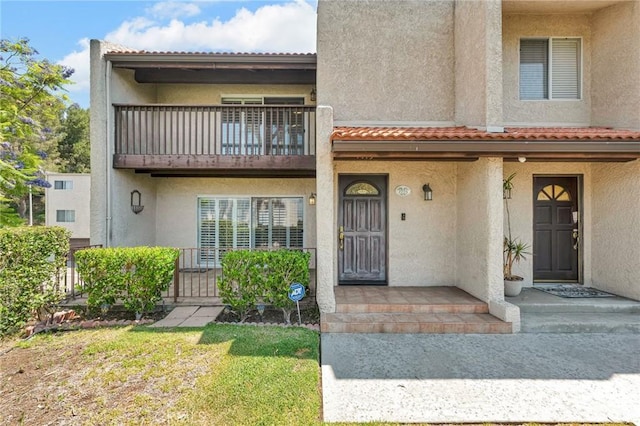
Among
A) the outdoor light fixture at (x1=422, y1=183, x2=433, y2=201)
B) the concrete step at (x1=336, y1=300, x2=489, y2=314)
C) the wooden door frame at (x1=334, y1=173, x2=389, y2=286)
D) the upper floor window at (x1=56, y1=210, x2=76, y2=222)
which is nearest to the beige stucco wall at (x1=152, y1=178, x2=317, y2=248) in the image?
the wooden door frame at (x1=334, y1=173, x2=389, y2=286)

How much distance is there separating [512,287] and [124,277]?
8.14 metres

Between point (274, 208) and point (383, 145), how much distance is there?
5.20 m

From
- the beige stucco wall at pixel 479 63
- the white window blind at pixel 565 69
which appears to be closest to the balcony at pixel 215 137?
the beige stucco wall at pixel 479 63

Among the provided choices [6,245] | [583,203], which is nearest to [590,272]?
[583,203]

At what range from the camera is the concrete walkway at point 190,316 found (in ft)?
18.7

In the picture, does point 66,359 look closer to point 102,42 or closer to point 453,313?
point 453,313

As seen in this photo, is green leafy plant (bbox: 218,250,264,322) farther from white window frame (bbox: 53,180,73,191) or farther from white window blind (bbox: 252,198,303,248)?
white window frame (bbox: 53,180,73,191)

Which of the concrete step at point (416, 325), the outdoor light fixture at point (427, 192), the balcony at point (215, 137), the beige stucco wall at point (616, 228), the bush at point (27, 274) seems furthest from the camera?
the balcony at point (215, 137)

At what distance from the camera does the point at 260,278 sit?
19.1 feet

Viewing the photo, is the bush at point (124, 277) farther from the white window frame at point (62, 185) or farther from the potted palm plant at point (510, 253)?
the white window frame at point (62, 185)

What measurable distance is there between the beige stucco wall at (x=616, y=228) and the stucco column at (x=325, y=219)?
633 centimetres

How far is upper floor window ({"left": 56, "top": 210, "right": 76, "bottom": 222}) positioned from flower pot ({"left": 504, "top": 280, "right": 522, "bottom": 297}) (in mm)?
18518

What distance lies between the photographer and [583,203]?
738 cm

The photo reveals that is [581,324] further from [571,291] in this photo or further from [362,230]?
[362,230]
